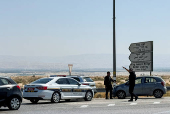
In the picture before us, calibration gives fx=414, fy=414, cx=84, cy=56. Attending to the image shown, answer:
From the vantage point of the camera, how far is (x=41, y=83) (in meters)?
A: 22.0

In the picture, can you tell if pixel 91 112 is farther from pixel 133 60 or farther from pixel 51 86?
pixel 133 60

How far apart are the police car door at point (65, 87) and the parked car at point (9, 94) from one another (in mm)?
4968

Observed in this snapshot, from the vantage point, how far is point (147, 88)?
2662 cm

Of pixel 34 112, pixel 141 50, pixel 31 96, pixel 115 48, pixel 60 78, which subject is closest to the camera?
pixel 34 112

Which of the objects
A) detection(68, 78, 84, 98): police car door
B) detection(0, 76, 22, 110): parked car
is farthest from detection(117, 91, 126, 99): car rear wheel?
detection(0, 76, 22, 110): parked car

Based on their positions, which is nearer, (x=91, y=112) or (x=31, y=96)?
(x=91, y=112)

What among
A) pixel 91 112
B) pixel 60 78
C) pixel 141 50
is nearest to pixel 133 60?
pixel 141 50

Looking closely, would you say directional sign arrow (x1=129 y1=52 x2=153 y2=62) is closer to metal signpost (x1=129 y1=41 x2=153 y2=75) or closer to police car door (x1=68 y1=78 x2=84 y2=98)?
metal signpost (x1=129 y1=41 x2=153 y2=75)

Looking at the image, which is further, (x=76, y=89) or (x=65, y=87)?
(x=76, y=89)

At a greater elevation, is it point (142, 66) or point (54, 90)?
point (142, 66)

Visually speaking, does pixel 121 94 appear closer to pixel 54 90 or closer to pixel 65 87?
pixel 65 87

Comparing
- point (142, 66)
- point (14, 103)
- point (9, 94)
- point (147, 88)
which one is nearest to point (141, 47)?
point (142, 66)

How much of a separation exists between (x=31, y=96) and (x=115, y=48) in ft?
31.5

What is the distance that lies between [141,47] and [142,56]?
0.71 metres
